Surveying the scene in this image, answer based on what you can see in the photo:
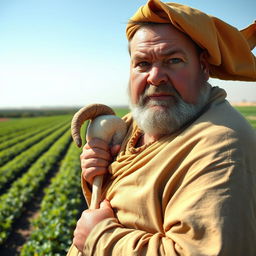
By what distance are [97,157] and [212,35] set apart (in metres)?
1.01

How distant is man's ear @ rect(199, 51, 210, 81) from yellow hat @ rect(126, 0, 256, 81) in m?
0.03

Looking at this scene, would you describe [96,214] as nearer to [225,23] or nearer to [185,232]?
[185,232]

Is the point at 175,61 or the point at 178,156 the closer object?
the point at 178,156

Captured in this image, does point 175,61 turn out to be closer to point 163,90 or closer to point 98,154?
point 163,90

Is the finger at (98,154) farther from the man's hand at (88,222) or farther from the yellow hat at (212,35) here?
the yellow hat at (212,35)

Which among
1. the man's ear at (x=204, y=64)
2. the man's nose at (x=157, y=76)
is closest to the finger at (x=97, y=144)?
the man's nose at (x=157, y=76)

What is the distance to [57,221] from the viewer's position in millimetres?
5559

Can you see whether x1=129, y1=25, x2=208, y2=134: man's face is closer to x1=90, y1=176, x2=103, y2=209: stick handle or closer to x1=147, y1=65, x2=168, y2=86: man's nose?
x1=147, y1=65, x2=168, y2=86: man's nose

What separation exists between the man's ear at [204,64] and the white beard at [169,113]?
0.07 metres

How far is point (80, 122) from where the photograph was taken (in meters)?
1.75

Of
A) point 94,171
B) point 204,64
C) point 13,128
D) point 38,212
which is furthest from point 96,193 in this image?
point 13,128

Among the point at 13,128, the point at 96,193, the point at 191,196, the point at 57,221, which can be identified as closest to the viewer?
the point at 191,196

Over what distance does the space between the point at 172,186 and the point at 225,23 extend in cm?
100

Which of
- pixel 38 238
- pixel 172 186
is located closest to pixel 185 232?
pixel 172 186
